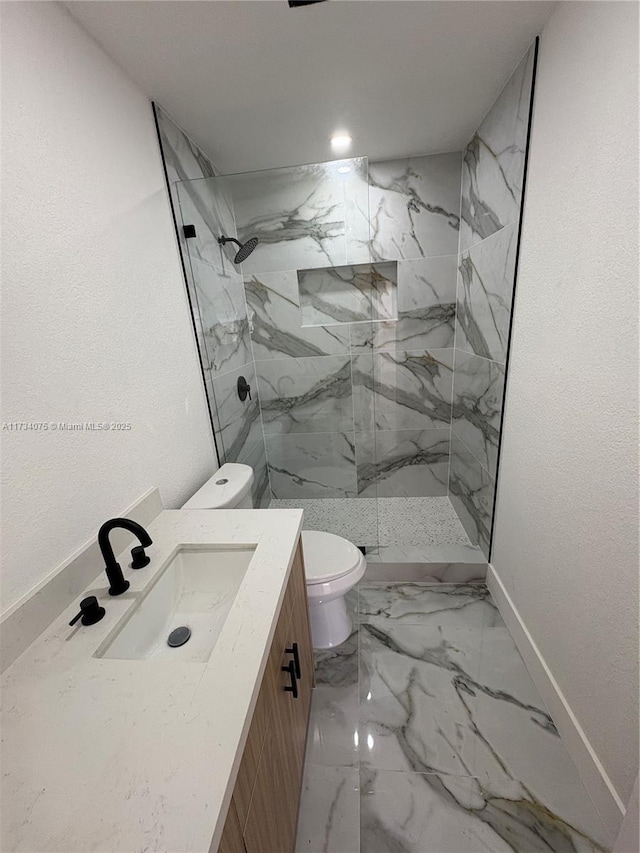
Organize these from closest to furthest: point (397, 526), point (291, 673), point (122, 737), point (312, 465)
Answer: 1. point (122, 737)
2. point (291, 673)
3. point (397, 526)
4. point (312, 465)

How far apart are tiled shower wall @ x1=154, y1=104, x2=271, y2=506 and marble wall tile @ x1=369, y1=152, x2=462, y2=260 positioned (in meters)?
0.96

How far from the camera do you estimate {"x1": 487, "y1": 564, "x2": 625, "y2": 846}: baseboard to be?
100 centimetres

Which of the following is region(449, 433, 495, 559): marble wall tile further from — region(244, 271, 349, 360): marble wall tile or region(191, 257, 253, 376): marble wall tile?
region(191, 257, 253, 376): marble wall tile

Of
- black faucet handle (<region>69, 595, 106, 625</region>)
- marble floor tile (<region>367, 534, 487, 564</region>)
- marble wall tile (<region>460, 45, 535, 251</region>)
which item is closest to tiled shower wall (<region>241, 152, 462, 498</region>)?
marble wall tile (<region>460, 45, 535, 251</region>)

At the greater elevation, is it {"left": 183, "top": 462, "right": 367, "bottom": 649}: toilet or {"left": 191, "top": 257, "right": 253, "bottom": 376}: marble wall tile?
{"left": 191, "top": 257, "right": 253, "bottom": 376}: marble wall tile

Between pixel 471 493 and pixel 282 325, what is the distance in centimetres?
159

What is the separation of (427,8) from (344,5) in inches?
10.2

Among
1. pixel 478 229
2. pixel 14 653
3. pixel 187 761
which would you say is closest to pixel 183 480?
pixel 14 653

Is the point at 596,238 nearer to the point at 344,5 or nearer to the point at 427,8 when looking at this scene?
the point at 427,8

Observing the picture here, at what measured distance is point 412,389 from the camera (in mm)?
2561

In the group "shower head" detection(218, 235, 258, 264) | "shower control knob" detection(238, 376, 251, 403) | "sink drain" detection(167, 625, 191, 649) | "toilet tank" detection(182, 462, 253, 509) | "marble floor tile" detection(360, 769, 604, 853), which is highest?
"shower head" detection(218, 235, 258, 264)

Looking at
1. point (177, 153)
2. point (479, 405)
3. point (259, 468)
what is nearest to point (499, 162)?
point (479, 405)

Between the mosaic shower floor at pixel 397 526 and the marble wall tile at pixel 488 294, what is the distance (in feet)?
A: 3.64

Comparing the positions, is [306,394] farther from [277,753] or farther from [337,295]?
[277,753]
